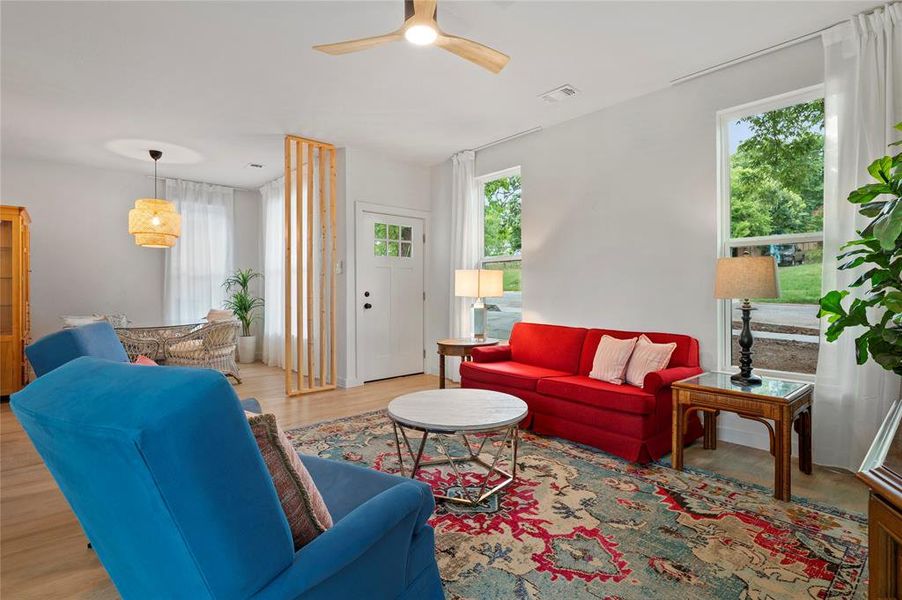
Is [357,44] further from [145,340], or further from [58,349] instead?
[145,340]

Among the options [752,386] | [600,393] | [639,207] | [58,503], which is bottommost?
[58,503]

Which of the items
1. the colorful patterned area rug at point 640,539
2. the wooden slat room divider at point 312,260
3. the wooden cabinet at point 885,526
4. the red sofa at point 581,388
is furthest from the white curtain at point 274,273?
the wooden cabinet at point 885,526

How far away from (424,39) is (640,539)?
264cm

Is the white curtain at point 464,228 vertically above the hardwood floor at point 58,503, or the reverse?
the white curtain at point 464,228

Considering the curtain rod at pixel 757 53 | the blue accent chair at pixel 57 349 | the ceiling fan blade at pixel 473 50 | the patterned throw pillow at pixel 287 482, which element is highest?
the curtain rod at pixel 757 53

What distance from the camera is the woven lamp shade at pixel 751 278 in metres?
2.67

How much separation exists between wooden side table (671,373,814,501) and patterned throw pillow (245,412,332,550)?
2.46 m

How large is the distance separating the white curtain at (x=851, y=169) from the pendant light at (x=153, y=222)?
Answer: 5.97 metres

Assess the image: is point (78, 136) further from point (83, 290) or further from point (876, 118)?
point (876, 118)

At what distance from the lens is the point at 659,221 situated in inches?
148

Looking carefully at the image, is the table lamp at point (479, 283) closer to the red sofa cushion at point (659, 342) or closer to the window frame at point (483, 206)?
the window frame at point (483, 206)

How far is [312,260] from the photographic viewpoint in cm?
527

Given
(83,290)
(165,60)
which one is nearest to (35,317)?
(83,290)

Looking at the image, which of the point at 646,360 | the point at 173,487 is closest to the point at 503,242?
the point at 646,360
